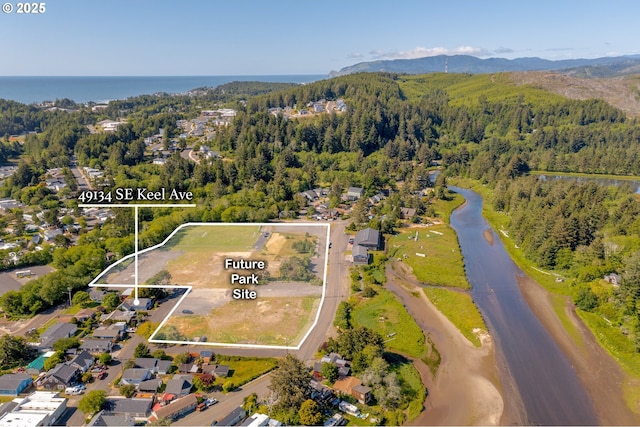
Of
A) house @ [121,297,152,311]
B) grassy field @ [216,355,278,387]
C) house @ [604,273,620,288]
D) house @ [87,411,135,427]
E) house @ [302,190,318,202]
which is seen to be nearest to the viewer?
house @ [87,411,135,427]

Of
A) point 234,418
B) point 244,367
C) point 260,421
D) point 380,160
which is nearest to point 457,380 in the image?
point 260,421

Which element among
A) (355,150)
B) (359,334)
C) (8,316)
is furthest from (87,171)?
(359,334)

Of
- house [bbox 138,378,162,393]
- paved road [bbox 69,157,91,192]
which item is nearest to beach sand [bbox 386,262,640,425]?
house [bbox 138,378,162,393]

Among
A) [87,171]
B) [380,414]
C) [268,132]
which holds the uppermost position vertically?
[268,132]

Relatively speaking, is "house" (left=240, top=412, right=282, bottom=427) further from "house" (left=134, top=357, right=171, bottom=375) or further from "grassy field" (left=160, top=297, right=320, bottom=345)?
"house" (left=134, top=357, right=171, bottom=375)

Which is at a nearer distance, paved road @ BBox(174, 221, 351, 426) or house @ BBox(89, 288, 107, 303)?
paved road @ BBox(174, 221, 351, 426)

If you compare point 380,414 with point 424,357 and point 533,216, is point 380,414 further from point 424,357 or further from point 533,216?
point 533,216

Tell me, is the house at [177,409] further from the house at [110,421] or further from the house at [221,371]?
the house at [221,371]
